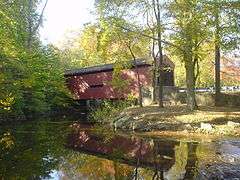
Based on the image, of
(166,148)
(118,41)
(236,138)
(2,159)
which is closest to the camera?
(2,159)

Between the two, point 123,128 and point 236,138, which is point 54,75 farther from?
point 236,138

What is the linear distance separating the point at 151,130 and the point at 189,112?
284 cm

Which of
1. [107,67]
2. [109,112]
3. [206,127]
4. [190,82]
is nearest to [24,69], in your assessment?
[109,112]

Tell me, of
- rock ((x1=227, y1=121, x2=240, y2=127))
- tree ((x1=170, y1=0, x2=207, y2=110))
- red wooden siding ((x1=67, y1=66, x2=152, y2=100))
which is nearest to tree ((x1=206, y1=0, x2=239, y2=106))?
tree ((x1=170, y1=0, x2=207, y2=110))

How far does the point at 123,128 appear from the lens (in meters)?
23.0

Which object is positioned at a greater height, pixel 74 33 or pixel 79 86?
pixel 74 33

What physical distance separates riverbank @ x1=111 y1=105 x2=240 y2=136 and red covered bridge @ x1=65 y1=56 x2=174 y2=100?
7.42 m

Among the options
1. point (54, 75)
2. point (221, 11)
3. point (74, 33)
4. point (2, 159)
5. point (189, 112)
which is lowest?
point (2, 159)

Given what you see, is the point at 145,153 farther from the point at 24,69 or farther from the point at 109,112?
the point at 109,112

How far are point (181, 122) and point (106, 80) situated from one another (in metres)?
17.9

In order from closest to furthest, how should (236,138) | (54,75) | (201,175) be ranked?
1. (201,175)
2. (236,138)
3. (54,75)

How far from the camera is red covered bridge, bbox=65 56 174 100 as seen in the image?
110ft

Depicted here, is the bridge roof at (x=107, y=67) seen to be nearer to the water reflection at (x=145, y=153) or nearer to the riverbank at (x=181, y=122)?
the riverbank at (x=181, y=122)

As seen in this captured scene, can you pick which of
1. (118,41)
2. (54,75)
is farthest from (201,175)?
(54,75)
